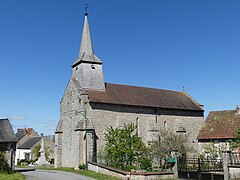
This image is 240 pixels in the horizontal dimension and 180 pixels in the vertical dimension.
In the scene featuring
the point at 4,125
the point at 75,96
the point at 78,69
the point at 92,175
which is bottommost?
the point at 92,175

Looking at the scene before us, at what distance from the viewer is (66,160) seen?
35312 millimetres

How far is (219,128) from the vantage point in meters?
37.8

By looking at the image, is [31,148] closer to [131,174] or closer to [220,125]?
[220,125]

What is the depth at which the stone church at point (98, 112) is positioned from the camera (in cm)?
3253

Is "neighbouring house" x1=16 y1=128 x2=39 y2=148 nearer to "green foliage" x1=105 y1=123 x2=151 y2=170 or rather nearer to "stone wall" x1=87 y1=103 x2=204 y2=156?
"stone wall" x1=87 y1=103 x2=204 y2=156

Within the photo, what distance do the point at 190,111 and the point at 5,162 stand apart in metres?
26.1

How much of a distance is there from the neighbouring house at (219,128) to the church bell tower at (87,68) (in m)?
15.8

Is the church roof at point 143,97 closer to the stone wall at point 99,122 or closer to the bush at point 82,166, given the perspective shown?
the stone wall at point 99,122

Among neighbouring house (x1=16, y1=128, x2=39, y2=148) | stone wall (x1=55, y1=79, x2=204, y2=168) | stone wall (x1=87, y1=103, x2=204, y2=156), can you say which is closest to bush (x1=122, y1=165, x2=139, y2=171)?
stone wall (x1=55, y1=79, x2=204, y2=168)

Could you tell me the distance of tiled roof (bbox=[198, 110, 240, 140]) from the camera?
1432 inches

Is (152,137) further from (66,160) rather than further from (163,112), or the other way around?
(66,160)

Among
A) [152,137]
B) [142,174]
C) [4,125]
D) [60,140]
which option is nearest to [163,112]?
[152,137]

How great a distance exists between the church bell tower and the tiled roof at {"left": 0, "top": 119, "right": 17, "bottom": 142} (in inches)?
388

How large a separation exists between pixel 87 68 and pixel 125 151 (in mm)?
13018
